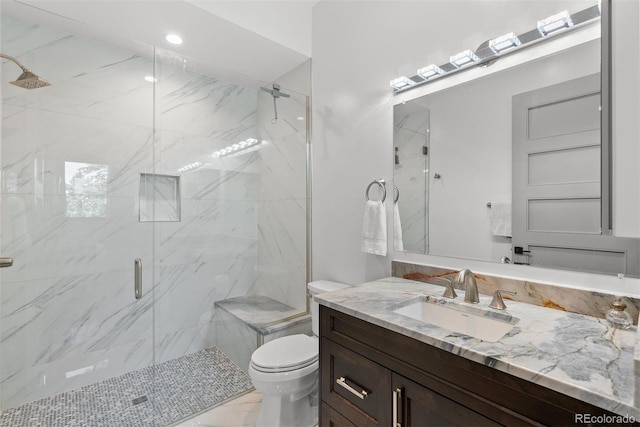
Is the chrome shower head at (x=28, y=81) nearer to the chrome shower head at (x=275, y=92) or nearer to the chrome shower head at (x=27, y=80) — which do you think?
the chrome shower head at (x=27, y=80)

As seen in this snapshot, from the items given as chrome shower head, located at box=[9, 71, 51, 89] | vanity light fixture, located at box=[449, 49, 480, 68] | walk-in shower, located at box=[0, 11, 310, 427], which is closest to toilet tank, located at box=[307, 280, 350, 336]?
walk-in shower, located at box=[0, 11, 310, 427]

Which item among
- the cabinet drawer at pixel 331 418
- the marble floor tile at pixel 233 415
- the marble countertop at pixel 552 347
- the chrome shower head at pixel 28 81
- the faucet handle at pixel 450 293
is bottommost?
the marble floor tile at pixel 233 415

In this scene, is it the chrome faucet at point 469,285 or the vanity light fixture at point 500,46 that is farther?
the chrome faucet at point 469,285

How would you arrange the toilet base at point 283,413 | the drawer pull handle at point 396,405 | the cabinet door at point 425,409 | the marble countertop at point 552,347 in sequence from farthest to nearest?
the toilet base at point 283,413, the drawer pull handle at point 396,405, the cabinet door at point 425,409, the marble countertop at point 552,347

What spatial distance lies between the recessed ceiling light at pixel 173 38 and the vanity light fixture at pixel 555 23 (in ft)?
6.96

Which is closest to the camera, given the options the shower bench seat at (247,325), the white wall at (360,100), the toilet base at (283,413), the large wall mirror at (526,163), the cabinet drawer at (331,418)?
the large wall mirror at (526,163)

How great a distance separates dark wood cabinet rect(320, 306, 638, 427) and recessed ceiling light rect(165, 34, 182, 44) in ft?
6.80

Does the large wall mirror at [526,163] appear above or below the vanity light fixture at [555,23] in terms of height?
below

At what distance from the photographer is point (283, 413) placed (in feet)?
5.58

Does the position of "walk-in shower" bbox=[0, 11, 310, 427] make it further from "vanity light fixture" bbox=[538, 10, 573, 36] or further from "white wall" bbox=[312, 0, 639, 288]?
"vanity light fixture" bbox=[538, 10, 573, 36]

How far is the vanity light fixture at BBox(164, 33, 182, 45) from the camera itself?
6.89 ft

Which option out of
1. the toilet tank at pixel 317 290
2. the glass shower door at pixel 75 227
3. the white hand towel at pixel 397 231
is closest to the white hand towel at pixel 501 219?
the white hand towel at pixel 397 231

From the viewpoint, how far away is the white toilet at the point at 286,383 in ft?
5.38

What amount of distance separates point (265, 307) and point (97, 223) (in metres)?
1.37
